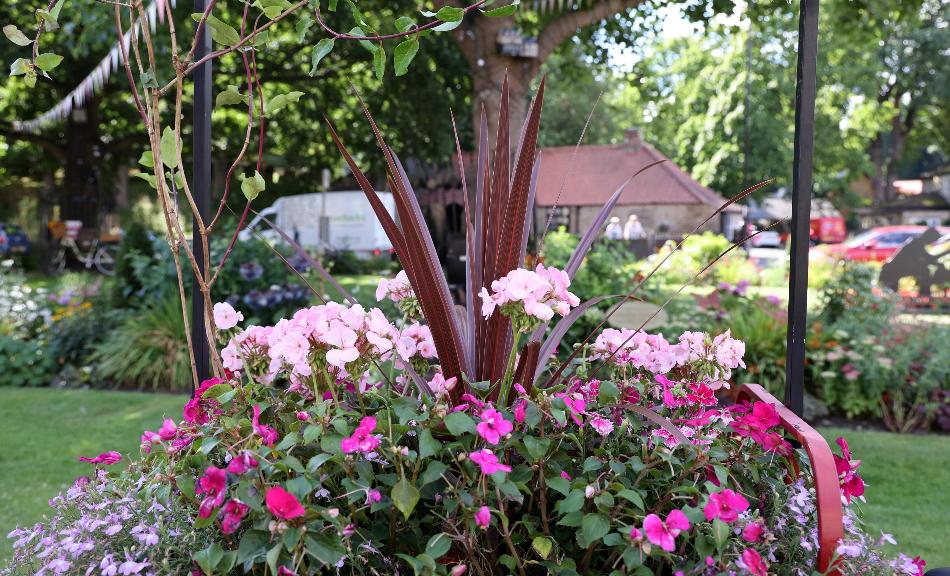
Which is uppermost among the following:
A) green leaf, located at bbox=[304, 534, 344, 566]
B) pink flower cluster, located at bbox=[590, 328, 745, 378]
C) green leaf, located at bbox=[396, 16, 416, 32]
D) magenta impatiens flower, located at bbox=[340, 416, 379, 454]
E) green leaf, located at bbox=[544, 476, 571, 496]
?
green leaf, located at bbox=[396, 16, 416, 32]

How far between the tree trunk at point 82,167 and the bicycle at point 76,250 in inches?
21.3

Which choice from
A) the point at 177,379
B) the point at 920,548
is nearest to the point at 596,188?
the point at 177,379

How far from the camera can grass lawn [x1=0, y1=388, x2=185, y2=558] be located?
3.35m

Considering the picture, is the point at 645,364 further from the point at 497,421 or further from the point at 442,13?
the point at 442,13

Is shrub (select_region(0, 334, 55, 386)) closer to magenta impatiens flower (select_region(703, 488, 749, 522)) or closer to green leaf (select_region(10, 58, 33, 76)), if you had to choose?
green leaf (select_region(10, 58, 33, 76))

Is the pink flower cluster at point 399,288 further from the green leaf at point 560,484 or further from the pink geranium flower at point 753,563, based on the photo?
the pink geranium flower at point 753,563

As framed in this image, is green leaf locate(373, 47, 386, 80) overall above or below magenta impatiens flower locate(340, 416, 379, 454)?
above

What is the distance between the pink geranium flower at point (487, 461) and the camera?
3.53ft

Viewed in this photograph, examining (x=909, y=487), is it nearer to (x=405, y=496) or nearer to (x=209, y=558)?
(x=405, y=496)

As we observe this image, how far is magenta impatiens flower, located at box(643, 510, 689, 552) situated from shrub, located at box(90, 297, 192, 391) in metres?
4.79

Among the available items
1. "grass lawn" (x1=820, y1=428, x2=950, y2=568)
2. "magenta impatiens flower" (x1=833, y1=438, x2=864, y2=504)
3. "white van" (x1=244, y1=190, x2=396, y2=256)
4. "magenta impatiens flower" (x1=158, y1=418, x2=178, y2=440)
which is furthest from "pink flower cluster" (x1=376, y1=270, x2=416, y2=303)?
"white van" (x1=244, y1=190, x2=396, y2=256)

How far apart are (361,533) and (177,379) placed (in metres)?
4.58

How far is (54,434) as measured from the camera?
4.31 meters

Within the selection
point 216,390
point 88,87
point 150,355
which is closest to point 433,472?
point 216,390
